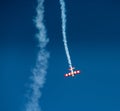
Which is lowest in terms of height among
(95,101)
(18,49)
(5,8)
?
(95,101)

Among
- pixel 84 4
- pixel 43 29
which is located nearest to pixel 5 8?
pixel 43 29

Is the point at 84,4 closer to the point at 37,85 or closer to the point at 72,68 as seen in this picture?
the point at 72,68

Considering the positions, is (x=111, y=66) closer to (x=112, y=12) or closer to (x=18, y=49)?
(x=112, y=12)

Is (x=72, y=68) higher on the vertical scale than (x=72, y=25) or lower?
lower

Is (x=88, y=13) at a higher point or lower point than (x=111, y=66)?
higher

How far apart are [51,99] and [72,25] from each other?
78cm

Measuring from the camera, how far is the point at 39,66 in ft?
14.5

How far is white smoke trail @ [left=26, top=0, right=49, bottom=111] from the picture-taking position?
14.5ft

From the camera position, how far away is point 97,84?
4.34m

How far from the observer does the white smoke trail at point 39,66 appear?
4406mm

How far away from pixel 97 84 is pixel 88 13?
72 centimetres

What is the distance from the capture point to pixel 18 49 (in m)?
4.46

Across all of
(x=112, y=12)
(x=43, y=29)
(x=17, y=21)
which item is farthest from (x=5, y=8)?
(x=112, y=12)

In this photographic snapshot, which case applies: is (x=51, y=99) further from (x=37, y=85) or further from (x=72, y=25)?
(x=72, y=25)
